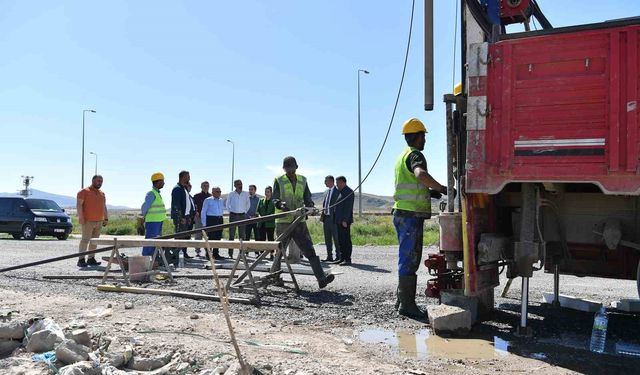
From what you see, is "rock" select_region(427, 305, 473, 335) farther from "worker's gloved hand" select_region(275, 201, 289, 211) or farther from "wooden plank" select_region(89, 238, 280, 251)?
"worker's gloved hand" select_region(275, 201, 289, 211)

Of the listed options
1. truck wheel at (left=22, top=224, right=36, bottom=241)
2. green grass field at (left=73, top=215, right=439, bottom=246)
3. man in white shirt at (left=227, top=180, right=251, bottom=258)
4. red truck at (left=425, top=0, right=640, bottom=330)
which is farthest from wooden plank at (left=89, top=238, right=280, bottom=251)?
truck wheel at (left=22, top=224, right=36, bottom=241)

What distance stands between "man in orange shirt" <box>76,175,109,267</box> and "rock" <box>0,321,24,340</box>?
6223 millimetres

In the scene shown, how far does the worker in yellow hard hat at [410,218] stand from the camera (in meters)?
5.72

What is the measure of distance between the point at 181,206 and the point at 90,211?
1669mm

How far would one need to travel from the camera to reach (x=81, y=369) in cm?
350

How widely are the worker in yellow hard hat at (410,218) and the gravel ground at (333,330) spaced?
0.82ft

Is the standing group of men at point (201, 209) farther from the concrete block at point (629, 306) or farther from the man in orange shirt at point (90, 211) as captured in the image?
the concrete block at point (629, 306)

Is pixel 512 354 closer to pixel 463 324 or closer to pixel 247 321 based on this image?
pixel 463 324

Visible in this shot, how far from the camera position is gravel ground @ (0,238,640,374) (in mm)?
4016

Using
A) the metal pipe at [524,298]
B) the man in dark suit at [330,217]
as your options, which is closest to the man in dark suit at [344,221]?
the man in dark suit at [330,217]

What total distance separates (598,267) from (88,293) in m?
5.72

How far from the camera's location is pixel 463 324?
197 inches

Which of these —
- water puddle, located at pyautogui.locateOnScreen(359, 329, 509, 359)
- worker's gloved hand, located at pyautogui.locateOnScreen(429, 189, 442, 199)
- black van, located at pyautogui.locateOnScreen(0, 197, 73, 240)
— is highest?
worker's gloved hand, located at pyautogui.locateOnScreen(429, 189, 442, 199)

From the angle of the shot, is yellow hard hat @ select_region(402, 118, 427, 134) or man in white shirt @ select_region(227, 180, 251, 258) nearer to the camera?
yellow hard hat @ select_region(402, 118, 427, 134)
